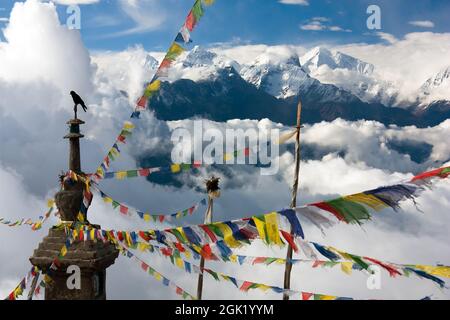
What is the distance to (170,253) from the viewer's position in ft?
42.5

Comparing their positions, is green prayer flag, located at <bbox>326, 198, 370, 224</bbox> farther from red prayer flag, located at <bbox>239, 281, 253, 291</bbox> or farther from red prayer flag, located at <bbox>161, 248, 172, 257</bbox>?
red prayer flag, located at <bbox>161, 248, 172, 257</bbox>

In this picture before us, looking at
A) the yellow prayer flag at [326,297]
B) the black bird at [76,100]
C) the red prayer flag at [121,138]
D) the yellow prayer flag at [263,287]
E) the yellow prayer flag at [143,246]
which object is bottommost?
the yellow prayer flag at [326,297]

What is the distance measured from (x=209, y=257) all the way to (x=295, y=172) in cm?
1508

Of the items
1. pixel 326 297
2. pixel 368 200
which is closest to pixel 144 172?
pixel 326 297

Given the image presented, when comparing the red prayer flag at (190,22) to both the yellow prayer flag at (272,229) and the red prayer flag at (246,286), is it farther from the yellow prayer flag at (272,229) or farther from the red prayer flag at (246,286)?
the red prayer flag at (246,286)

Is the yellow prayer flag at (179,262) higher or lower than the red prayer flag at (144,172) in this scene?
lower

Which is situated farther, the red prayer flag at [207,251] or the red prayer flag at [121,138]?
the red prayer flag at [121,138]

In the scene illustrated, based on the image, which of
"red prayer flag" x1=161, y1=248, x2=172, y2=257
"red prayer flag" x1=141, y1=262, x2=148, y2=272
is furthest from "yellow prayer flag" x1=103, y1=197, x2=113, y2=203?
"red prayer flag" x1=161, y1=248, x2=172, y2=257

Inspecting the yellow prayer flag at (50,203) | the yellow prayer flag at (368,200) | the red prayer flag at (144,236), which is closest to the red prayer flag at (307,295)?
the yellow prayer flag at (368,200)

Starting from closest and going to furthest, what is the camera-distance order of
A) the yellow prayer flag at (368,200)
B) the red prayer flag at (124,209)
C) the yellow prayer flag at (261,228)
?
the yellow prayer flag at (368,200) → the yellow prayer flag at (261,228) → the red prayer flag at (124,209)

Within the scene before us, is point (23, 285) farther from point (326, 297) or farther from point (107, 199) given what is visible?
point (326, 297)

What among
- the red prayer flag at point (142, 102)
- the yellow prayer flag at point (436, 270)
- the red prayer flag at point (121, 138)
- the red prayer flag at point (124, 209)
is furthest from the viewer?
the red prayer flag at point (121, 138)
